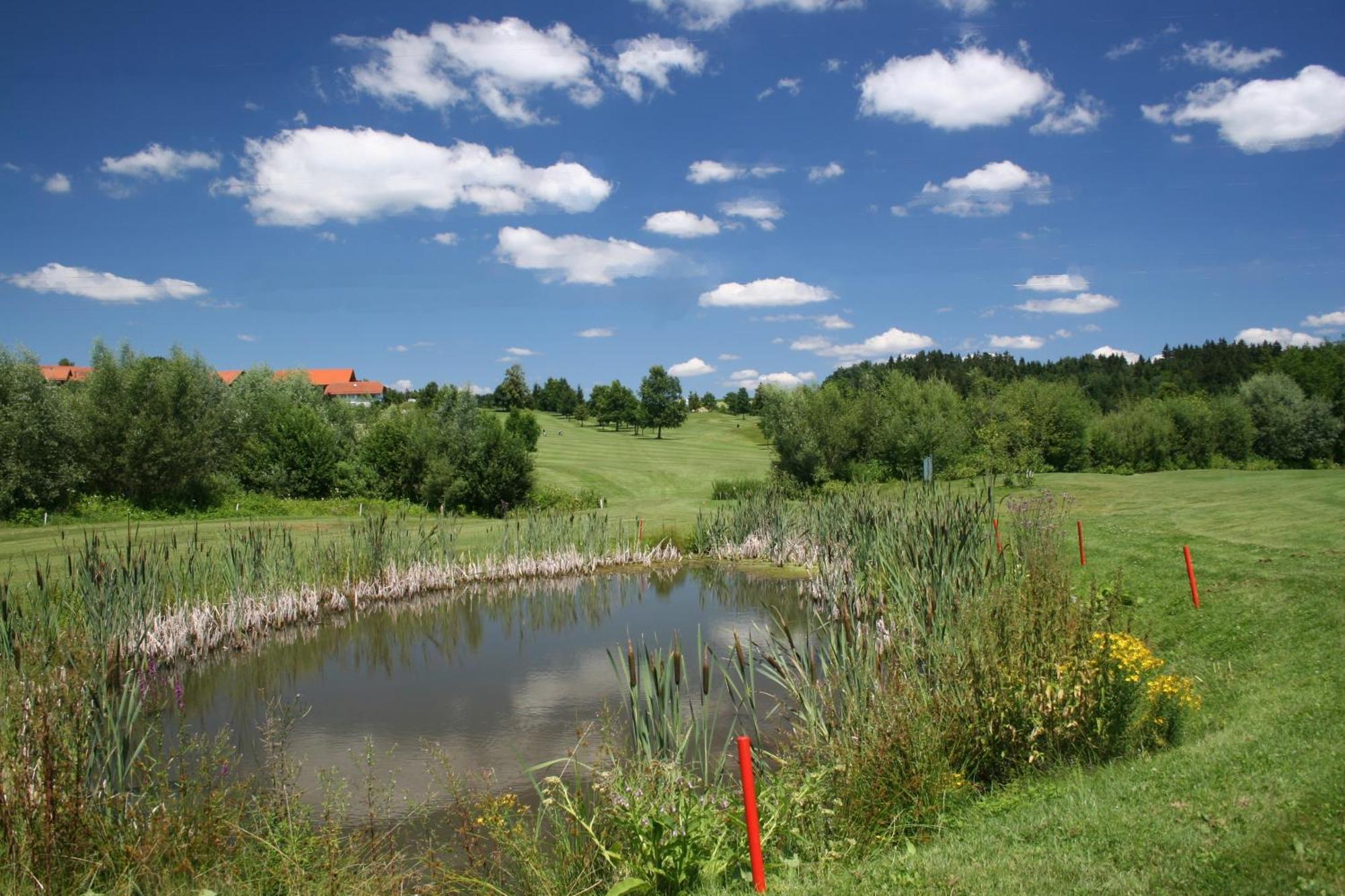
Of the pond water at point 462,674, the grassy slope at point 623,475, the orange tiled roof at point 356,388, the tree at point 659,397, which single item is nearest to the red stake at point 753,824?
the pond water at point 462,674

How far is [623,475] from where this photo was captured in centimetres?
4303

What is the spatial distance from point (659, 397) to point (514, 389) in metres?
19.1

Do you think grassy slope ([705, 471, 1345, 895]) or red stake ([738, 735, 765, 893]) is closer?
grassy slope ([705, 471, 1345, 895])

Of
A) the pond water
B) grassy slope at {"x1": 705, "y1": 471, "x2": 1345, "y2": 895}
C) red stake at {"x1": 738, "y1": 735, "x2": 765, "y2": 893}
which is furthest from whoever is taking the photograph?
the pond water

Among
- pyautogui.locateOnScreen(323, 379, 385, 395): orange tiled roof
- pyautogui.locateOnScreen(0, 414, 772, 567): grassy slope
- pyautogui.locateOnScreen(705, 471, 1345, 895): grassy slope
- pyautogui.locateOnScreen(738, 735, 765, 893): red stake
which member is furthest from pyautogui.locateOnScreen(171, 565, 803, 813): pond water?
pyautogui.locateOnScreen(323, 379, 385, 395): orange tiled roof

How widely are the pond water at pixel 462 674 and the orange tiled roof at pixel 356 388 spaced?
91385mm

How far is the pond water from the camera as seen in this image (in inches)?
312

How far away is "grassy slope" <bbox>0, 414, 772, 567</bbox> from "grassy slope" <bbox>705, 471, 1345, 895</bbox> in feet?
34.3

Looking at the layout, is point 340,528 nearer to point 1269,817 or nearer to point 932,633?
point 932,633

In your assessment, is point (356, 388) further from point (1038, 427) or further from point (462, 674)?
point (462, 674)

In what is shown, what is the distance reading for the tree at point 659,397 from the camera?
72.8 meters

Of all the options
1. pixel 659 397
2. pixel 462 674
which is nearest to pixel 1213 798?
pixel 462 674

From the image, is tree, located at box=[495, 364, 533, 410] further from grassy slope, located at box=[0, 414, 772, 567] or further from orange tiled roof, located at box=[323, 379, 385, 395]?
orange tiled roof, located at box=[323, 379, 385, 395]

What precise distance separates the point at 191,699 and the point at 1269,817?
35.5 feet
